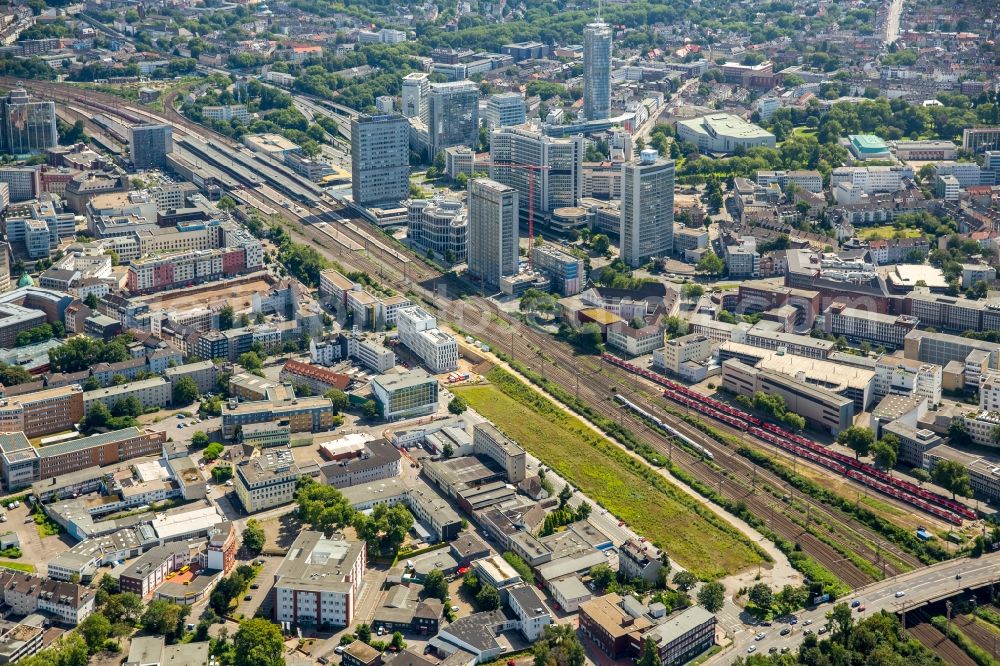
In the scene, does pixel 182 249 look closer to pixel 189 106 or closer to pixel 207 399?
pixel 207 399

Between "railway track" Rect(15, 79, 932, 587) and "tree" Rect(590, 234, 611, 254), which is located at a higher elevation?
"tree" Rect(590, 234, 611, 254)

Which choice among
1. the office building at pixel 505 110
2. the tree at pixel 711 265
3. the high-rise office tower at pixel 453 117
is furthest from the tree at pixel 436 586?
the office building at pixel 505 110

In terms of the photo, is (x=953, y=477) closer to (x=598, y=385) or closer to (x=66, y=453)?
(x=598, y=385)

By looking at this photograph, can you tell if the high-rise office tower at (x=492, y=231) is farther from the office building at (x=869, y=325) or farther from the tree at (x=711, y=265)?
the office building at (x=869, y=325)

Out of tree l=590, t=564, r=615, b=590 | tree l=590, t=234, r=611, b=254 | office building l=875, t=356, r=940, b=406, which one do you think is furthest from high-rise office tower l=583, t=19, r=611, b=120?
tree l=590, t=564, r=615, b=590

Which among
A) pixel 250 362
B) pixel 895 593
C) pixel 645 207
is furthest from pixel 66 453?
pixel 645 207

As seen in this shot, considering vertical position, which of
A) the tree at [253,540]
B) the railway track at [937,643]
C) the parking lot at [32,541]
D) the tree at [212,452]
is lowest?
the railway track at [937,643]

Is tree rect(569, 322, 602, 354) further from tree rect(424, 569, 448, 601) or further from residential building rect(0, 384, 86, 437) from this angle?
residential building rect(0, 384, 86, 437)
